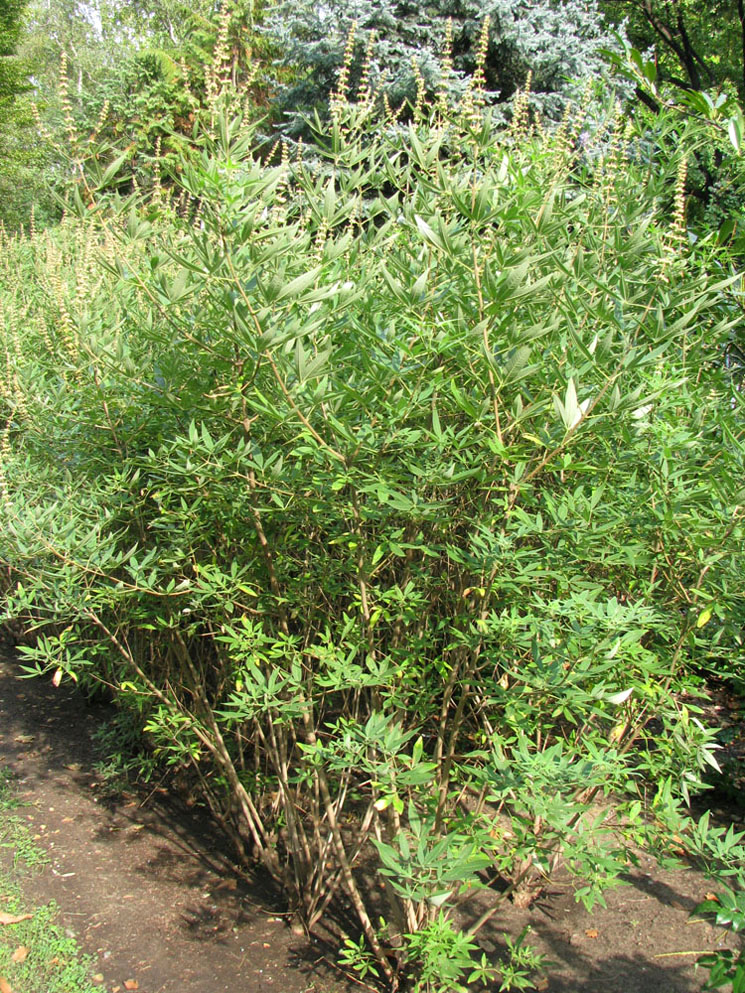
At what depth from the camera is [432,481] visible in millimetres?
2166

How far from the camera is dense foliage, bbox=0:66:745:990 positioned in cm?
211

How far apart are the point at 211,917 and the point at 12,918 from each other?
2.39ft

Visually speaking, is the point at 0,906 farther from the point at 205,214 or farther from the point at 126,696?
the point at 205,214

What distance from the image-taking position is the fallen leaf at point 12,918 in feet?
10.3

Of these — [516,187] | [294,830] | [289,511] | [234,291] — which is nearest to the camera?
[234,291]

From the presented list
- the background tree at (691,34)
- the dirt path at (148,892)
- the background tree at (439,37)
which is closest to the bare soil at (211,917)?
the dirt path at (148,892)

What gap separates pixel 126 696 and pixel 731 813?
115 inches

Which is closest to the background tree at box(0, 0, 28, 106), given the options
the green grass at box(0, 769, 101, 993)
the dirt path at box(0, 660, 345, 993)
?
the dirt path at box(0, 660, 345, 993)

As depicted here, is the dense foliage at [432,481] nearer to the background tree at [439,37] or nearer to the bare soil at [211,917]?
the bare soil at [211,917]

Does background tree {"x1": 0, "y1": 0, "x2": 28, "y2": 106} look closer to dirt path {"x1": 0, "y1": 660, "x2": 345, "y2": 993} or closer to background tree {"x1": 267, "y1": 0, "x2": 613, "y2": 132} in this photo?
background tree {"x1": 267, "y1": 0, "x2": 613, "y2": 132}

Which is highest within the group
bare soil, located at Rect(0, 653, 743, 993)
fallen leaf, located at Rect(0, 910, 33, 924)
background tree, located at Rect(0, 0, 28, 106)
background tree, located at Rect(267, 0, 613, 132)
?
background tree, located at Rect(0, 0, 28, 106)

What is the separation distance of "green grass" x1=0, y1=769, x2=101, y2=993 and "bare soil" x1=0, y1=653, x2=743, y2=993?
2.3 inches

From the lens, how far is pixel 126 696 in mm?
3520

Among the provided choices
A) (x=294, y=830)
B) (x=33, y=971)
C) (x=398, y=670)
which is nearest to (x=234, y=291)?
(x=398, y=670)
